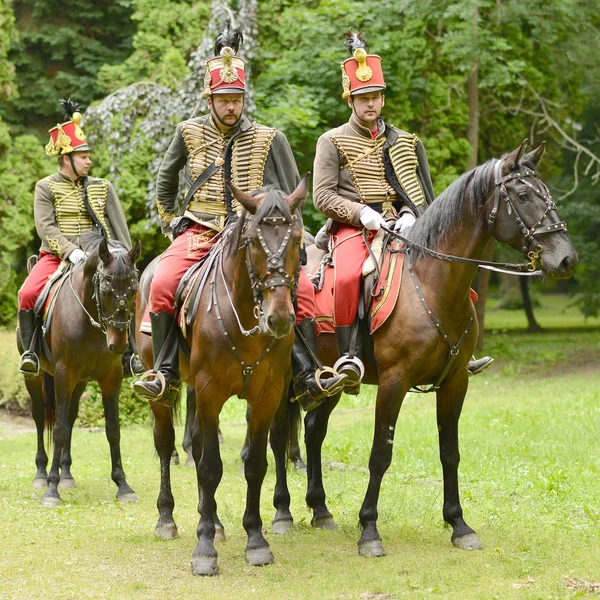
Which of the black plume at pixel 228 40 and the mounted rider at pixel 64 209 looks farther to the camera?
the mounted rider at pixel 64 209

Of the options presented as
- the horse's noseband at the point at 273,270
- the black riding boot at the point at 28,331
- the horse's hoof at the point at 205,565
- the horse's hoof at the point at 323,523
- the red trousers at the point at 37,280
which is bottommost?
the horse's hoof at the point at 323,523

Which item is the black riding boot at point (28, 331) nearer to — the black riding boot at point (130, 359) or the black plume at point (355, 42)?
the black riding boot at point (130, 359)

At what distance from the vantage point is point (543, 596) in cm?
605

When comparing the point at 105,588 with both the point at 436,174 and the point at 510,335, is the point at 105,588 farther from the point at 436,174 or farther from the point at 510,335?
the point at 510,335

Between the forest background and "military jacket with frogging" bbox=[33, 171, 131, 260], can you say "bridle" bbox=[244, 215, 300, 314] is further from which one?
the forest background

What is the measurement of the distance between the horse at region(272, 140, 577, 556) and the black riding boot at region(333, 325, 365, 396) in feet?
0.50

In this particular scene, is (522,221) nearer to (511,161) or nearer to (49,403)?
(511,161)

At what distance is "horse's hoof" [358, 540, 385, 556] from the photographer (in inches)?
284

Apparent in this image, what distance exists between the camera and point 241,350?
679cm

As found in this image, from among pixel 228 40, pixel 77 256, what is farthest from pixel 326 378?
pixel 77 256

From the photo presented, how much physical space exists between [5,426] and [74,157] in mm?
6557

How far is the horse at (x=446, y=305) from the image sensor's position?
695cm

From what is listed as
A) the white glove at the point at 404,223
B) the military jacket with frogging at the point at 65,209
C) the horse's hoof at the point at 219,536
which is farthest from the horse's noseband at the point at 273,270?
the military jacket with frogging at the point at 65,209

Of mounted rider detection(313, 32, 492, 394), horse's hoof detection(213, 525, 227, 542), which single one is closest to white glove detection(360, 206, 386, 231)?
mounted rider detection(313, 32, 492, 394)
